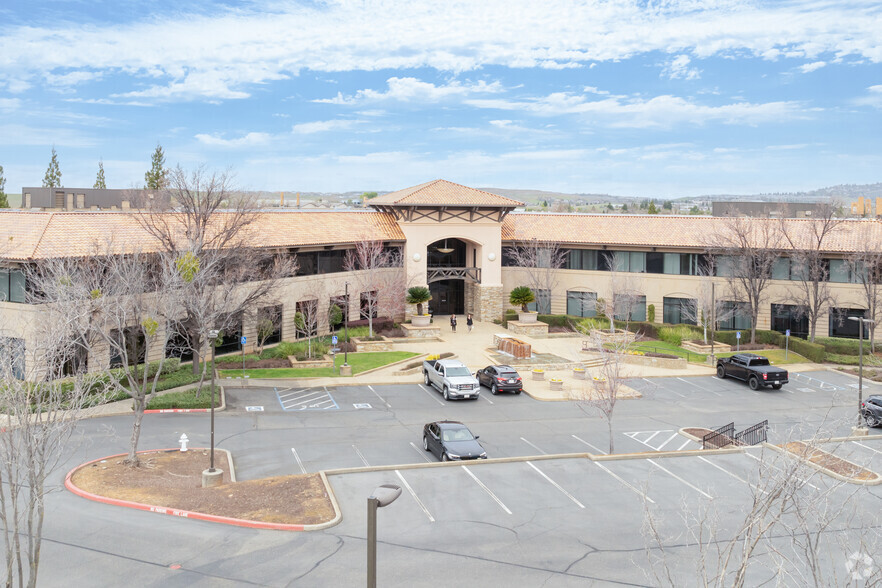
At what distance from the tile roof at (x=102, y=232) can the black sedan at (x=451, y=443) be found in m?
17.6

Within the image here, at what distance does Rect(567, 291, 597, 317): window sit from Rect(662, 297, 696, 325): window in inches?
206

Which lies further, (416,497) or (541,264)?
(541,264)

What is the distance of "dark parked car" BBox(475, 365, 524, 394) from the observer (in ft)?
120

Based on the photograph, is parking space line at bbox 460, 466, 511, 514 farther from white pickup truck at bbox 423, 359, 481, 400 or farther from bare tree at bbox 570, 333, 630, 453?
white pickup truck at bbox 423, 359, 481, 400

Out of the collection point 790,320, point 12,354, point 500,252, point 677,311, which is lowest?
point 790,320

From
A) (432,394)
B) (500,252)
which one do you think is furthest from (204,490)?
(500,252)

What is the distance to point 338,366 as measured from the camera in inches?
1630

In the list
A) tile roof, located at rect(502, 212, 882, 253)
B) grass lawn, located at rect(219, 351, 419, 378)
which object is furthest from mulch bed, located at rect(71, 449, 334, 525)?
tile roof, located at rect(502, 212, 882, 253)

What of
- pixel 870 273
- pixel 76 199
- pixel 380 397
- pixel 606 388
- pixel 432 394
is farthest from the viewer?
pixel 76 199

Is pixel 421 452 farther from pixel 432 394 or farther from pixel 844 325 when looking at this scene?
pixel 844 325

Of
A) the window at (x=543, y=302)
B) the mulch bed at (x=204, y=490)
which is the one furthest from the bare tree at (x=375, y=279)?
the mulch bed at (x=204, y=490)

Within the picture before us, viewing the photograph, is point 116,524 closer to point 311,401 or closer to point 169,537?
point 169,537

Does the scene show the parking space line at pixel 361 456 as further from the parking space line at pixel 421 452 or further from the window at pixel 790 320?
the window at pixel 790 320

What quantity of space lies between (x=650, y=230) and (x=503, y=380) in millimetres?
25581
